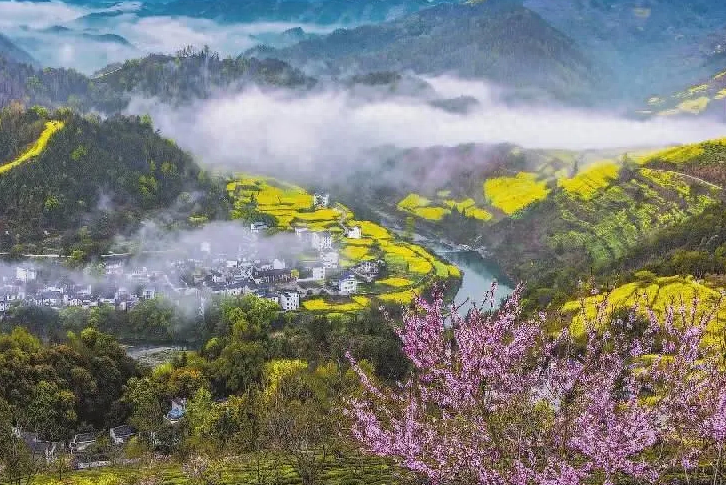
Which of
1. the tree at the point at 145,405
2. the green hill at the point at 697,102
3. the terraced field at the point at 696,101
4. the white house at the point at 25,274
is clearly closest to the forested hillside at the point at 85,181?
the white house at the point at 25,274

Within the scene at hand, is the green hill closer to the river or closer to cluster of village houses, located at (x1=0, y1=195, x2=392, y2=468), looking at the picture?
the river

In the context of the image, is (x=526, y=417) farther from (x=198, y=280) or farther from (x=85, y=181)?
(x=85, y=181)

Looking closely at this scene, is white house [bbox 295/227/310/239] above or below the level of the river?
above

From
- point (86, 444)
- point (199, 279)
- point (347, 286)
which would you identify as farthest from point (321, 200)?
point (86, 444)

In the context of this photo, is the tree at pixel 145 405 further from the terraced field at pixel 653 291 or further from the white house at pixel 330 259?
the white house at pixel 330 259

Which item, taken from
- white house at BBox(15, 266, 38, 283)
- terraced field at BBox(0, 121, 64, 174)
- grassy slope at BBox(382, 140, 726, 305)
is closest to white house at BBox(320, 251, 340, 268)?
grassy slope at BBox(382, 140, 726, 305)

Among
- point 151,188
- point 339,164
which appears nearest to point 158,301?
point 151,188
